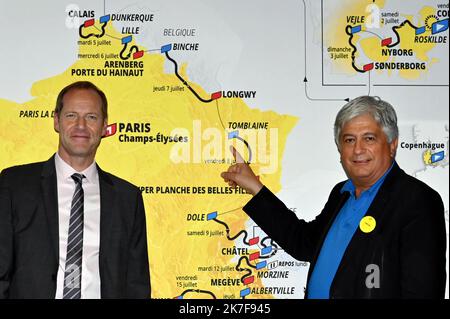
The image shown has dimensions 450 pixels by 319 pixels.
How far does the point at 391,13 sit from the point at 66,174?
204 centimetres

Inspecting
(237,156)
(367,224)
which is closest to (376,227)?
(367,224)

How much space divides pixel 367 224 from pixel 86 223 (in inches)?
47.9

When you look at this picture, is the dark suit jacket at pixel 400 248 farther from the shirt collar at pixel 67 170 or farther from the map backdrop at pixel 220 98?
the shirt collar at pixel 67 170

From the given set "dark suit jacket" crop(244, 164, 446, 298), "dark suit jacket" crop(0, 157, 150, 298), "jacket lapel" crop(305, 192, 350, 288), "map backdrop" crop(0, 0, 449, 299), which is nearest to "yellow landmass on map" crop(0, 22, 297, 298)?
"map backdrop" crop(0, 0, 449, 299)

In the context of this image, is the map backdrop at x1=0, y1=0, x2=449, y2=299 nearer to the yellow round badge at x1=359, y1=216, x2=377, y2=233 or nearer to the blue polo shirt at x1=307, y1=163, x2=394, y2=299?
the blue polo shirt at x1=307, y1=163, x2=394, y2=299

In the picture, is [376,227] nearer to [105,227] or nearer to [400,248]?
[400,248]

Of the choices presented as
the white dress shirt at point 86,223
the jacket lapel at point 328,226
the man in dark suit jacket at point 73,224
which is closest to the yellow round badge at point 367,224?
the jacket lapel at point 328,226

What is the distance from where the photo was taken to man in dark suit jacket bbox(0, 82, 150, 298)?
2.30m

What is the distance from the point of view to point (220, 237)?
3025mm

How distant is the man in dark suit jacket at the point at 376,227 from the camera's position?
2066 millimetres

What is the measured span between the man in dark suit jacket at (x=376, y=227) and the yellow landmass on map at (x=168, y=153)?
0.72 m

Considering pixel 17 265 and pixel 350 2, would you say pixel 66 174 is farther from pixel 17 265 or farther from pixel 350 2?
pixel 350 2

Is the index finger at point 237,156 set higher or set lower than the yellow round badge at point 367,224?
higher
